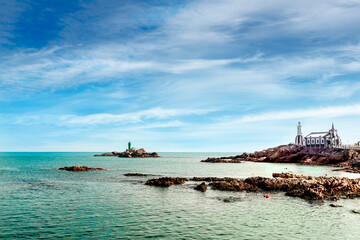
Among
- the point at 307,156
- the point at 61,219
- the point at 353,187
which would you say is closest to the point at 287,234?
the point at 61,219

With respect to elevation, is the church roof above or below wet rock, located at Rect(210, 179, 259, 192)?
above

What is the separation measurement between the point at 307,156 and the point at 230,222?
345 ft

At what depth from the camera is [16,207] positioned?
2892cm

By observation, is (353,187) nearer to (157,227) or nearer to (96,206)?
(157,227)

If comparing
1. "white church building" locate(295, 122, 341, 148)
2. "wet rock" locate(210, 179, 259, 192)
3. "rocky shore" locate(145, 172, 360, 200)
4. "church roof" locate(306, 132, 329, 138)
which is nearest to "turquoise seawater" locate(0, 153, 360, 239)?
"rocky shore" locate(145, 172, 360, 200)

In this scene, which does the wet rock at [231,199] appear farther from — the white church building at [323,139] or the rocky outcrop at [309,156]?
the white church building at [323,139]

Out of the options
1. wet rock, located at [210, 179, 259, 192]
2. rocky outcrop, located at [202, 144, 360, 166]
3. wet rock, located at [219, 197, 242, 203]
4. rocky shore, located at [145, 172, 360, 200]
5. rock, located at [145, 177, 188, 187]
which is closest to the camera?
wet rock, located at [219, 197, 242, 203]

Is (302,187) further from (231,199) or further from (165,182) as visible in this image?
(165,182)

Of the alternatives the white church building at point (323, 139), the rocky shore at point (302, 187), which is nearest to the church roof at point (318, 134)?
the white church building at point (323, 139)

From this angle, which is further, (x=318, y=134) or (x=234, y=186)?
(x=318, y=134)

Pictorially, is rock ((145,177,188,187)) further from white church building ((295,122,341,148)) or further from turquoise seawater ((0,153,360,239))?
white church building ((295,122,341,148))

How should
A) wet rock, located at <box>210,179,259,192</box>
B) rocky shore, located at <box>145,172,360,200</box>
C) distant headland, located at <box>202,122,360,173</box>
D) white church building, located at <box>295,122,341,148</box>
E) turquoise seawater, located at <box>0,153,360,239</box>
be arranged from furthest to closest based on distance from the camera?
white church building, located at <box>295,122,341,148</box>, distant headland, located at <box>202,122,360,173</box>, wet rock, located at <box>210,179,259,192</box>, rocky shore, located at <box>145,172,360,200</box>, turquoise seawater, located at <box>0,153,360,239</box>

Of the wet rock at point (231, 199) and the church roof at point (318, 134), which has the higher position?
the church roof at point (318, 134)

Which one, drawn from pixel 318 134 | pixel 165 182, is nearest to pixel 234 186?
pixel 165 182
